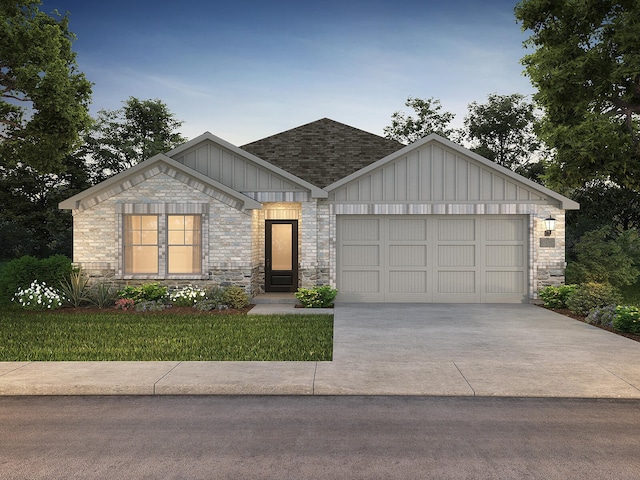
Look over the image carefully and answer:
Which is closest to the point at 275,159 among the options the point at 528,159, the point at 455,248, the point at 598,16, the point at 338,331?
the point at 455,248

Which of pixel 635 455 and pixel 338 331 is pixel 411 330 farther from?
pixel 635 455

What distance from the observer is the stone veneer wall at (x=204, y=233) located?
14.7 m

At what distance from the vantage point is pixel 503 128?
30.5m

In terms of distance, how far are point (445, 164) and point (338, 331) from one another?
6.95 meters

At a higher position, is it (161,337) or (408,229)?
(408,229)

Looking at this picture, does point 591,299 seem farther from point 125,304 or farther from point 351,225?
point 125,304

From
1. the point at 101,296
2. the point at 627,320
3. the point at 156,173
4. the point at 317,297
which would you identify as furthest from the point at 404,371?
the point at 156,173

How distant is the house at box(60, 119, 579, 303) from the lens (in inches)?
580

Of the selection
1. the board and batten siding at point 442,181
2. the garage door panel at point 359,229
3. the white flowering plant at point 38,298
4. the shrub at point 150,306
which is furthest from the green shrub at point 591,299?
the white flowering plant at point 38,298

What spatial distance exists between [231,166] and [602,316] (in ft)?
34.3

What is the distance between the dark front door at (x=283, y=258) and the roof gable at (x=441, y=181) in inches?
96.2

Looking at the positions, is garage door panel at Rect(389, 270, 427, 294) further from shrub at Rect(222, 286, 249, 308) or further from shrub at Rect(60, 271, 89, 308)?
shrub at Rect(60, 271, 89, 308)

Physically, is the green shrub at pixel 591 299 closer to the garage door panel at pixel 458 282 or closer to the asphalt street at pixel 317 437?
the garage door panel at pixel 458 282

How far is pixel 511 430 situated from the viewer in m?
5.25
